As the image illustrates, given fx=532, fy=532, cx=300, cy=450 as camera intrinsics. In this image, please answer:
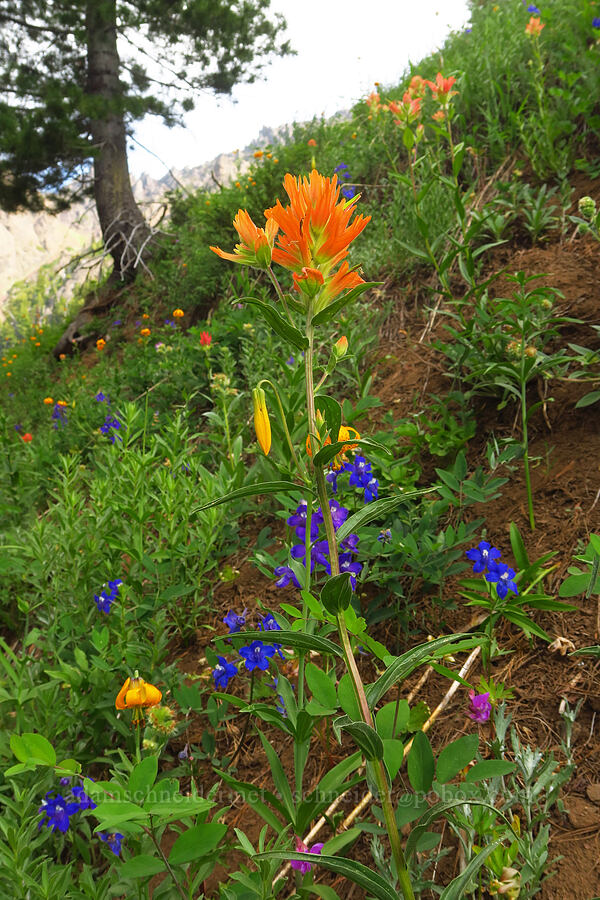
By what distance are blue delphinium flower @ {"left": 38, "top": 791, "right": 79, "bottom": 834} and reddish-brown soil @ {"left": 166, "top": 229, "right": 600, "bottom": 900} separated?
33 centimetres

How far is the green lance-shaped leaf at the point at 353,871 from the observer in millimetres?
642

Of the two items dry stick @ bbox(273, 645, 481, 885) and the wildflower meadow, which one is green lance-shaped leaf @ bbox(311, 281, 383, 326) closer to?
the wildflower meadow

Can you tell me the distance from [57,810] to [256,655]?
20.1 inches

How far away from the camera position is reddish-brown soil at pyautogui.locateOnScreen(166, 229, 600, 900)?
0.96m

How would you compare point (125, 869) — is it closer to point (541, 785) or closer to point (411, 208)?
point (541, 785)

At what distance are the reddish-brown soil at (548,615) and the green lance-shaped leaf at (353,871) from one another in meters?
0.35

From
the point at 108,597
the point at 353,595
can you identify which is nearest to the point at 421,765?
the point at 353,595

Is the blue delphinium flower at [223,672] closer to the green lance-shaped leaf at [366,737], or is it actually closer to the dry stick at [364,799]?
the dry stick at [364,799]

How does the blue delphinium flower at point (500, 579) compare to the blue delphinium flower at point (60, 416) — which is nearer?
the blue delphinium flower at point (500, 579)

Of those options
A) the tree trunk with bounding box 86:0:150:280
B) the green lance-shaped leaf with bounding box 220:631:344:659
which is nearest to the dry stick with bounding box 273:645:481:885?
the green lance-shaped leaf with bounding box 220:631:344:659

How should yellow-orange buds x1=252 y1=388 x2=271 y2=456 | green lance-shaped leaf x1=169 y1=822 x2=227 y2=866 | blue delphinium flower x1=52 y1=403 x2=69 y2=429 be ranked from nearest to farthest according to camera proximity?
green lance-shaped leaf x1=169 y1=822 x2=227 y2=866
yellow-orange buds x1=252 y1=388 x2=271 y2=456
blue delphinium flower x1=52 y1=403 x2=69 y2=429

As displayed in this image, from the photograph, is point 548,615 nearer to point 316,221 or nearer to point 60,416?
point 316,221

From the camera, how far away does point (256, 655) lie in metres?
1.18

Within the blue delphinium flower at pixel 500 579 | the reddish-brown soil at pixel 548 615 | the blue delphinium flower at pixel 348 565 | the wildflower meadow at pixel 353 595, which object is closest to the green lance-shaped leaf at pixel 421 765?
the wildflower meadow at pixel 353 595
